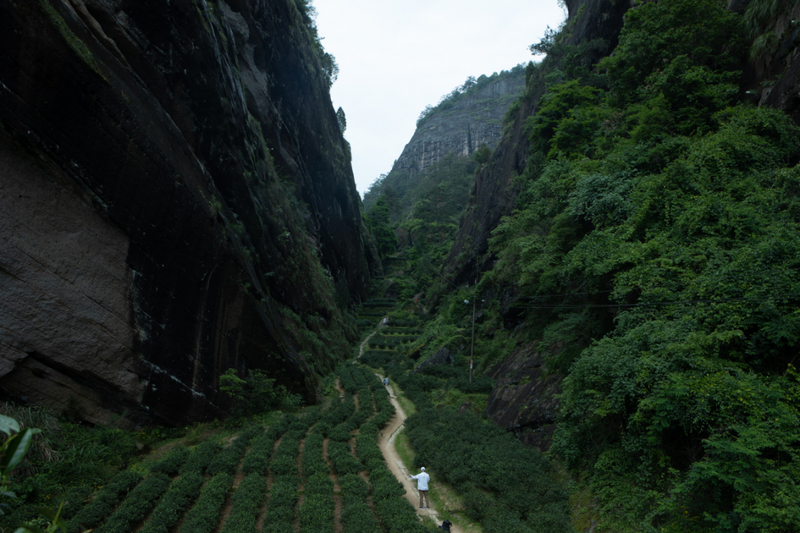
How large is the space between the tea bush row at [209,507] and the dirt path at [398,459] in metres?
4.98

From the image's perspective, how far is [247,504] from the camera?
31.2 ft

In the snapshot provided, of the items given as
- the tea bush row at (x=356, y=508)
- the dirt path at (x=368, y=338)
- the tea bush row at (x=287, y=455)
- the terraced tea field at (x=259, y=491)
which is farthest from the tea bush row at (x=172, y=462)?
the dirt path at (x=368, y=338)

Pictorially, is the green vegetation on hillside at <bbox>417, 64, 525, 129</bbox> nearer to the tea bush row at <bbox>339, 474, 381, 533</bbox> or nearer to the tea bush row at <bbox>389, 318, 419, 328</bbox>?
the tea bush row at <bbox>389, 318, 419, 328</bbox>

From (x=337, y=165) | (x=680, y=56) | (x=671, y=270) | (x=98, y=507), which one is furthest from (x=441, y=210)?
(x=98, y=507)

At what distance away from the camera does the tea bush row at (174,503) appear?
27.8 feet

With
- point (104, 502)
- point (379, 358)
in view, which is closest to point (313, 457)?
point (104, 502)

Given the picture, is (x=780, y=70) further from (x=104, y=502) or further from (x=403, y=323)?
(x=403, y=323)

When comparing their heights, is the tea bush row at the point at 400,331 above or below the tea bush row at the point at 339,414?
above

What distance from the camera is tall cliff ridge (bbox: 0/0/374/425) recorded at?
992 centimetres

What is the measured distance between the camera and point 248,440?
526 inches

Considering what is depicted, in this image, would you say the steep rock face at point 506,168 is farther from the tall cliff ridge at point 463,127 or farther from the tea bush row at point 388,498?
the tall cliff ridge at point 463,127

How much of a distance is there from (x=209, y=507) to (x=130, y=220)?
8485mm

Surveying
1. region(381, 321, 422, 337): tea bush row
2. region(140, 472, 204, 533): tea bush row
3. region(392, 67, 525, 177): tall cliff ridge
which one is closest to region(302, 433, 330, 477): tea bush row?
region(140, 472, 204, 533): tea bush row

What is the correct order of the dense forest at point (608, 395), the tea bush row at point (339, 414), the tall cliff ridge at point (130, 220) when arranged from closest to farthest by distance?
1. the dense forest at point (608, 395)
2. the tall cliff ridge at point (130, 220)
3. the tea bush row at point (339, 414)
